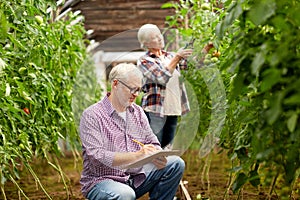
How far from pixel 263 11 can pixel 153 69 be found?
209cm

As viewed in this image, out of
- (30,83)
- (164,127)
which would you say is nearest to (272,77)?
(30,83)

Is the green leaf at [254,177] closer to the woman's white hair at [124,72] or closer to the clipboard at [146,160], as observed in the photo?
the clipboard at [146,160]

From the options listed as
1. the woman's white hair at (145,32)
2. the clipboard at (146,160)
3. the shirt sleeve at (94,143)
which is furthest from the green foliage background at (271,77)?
the woman's white hair at (145,32)

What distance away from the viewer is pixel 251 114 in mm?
2045

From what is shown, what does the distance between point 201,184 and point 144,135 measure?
218 cm

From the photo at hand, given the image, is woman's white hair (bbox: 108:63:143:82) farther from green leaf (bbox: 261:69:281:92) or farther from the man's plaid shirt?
green leaf (bbox: 261:69:281:92)

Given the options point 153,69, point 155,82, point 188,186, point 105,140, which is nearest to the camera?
point 105,140

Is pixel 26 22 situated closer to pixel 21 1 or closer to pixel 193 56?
pixel 21 1

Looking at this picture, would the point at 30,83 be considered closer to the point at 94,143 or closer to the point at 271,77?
the point at 94,143

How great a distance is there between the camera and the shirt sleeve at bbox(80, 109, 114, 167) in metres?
2.71

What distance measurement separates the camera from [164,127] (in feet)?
13.4

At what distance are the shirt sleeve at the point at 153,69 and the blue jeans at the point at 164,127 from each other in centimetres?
31

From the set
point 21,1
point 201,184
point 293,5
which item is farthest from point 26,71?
point 293,5

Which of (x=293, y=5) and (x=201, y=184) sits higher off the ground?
(x=293, y=5)
